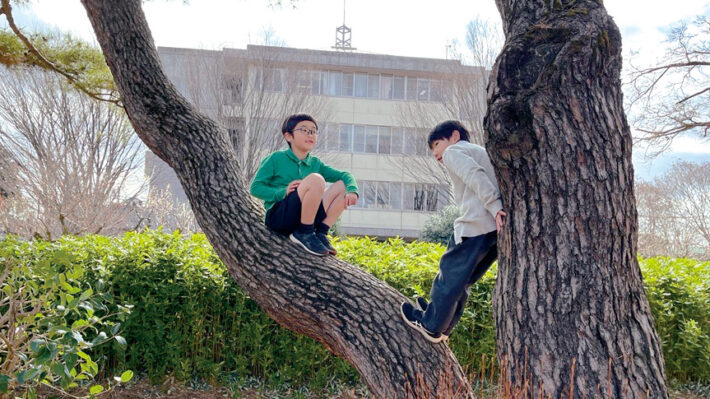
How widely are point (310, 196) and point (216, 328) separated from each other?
189 centimetres

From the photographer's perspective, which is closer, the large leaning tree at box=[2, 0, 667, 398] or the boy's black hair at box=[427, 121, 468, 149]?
the large leaning tree at box=[2, 0, 667, 398]

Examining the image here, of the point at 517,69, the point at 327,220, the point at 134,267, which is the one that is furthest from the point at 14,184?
the point at 517,69

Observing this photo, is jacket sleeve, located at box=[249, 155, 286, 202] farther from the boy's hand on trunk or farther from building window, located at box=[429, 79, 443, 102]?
building window, located at box=[429, 79, 443, 102]

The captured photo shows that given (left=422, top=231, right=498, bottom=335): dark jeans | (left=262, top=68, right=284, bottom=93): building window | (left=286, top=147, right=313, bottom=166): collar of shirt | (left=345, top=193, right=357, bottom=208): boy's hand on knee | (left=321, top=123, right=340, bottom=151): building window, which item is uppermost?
(left=262, top=68, right=284, bottom=93): building window

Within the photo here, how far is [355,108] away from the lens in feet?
81.7

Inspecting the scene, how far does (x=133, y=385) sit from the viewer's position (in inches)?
192

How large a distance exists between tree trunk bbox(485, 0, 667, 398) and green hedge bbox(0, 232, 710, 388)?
242 centimetres

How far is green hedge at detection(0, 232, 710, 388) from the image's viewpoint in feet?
16.0

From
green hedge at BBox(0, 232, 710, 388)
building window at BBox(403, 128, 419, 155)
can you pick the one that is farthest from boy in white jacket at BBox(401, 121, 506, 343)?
building window at BBox(403, 128, 419, 155)

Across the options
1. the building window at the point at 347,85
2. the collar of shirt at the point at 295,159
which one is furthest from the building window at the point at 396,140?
the collar of shirt at the point at 295,159

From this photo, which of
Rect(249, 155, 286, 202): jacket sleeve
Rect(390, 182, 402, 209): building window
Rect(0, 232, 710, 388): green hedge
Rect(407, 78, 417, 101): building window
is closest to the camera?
Rect(249, 155, 286, 202): jacket sleeve

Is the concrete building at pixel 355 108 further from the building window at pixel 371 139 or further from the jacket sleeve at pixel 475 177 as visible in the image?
the jacket sleeve at pixel 475 177

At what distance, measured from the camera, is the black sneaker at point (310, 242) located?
3473 mm

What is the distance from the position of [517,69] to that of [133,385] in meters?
4.04
